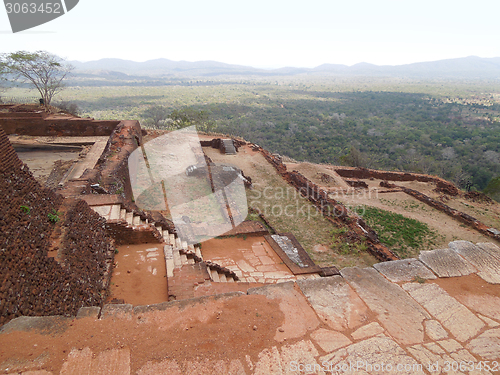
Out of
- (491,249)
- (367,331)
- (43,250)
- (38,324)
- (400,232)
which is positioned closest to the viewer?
(38,324)

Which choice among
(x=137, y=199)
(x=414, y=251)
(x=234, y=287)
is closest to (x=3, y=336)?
(x=234, y=287)

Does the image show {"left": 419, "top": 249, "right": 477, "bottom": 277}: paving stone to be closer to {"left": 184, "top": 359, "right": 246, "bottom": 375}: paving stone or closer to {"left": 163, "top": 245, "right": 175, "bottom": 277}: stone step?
{"left": 184, "top": 359, "right": 246, "bottom": 375}: paving stone

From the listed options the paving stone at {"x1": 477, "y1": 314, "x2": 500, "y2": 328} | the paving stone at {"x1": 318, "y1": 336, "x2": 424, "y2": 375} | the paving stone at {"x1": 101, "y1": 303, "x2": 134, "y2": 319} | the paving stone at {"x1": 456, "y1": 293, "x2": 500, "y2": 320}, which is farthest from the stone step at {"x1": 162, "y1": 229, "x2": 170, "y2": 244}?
the paving stone at {"x1": 477, "y1": 314, "x2": 500, "y2": 328}

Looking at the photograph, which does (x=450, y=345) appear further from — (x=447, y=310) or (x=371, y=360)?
(x=371, y=360)

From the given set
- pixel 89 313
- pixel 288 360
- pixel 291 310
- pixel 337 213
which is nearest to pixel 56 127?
pixel 337 213

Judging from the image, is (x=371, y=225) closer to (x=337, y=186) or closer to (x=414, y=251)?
(x=414, y=251)
